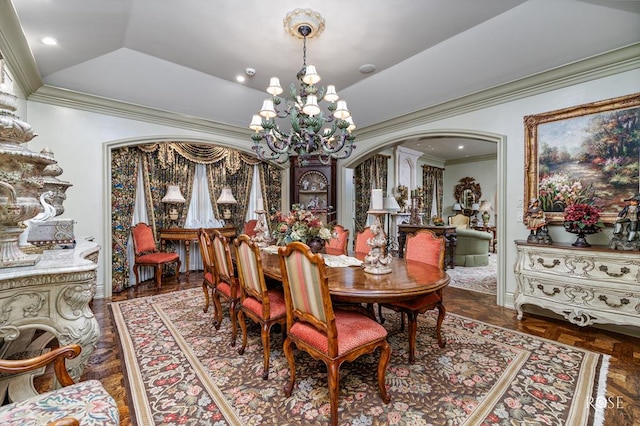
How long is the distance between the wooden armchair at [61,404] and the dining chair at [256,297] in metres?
1.00

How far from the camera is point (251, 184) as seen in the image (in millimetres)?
5750

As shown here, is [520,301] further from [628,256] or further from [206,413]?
[206,413]

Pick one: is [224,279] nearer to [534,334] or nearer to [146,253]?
[146,253]

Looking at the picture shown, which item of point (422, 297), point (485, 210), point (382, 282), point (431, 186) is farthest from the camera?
point (431, 186)

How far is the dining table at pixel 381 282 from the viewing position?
1.65 m

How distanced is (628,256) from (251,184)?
5.41 m

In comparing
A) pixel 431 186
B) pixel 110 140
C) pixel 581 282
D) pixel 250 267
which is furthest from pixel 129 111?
pixel 431 186

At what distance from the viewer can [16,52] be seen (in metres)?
2.49

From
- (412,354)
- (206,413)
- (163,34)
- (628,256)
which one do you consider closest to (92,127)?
(163,34)

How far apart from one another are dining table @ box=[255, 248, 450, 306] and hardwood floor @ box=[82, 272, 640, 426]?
1.17 m

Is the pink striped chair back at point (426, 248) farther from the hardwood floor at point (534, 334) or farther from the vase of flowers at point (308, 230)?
the hardwood floor at point (534, 334)

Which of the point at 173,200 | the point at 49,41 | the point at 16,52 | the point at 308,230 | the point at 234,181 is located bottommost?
the point at 308,230

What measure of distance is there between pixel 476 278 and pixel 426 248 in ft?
9.65

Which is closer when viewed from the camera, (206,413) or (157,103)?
(206,413)
